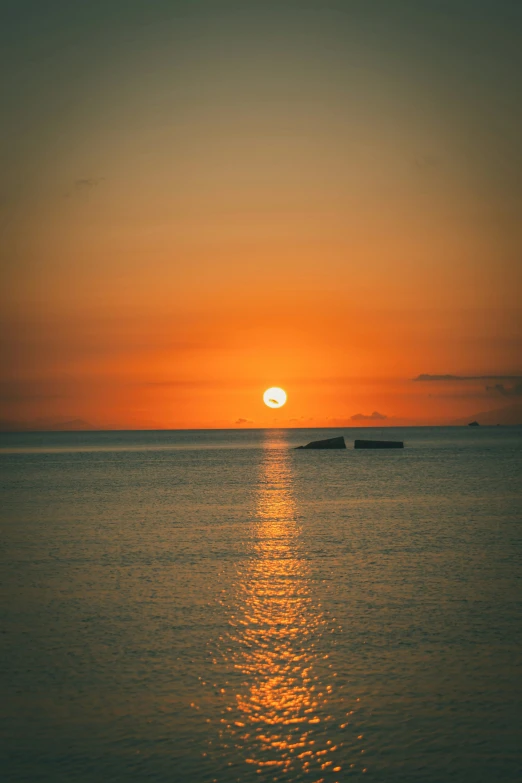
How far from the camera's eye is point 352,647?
746 inches

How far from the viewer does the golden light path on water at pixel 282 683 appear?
41.9 ft

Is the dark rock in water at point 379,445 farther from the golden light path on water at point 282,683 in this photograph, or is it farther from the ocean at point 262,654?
the golden light path on water at point 282,683

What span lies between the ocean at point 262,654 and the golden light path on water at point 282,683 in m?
0.05

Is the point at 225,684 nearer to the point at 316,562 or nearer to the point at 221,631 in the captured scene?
the point at 221,631

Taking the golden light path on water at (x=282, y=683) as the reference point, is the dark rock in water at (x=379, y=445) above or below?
above

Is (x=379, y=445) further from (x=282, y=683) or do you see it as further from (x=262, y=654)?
(x=282, y=683)

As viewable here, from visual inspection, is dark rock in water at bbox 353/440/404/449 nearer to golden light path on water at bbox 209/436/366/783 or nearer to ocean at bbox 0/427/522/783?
ocean at bbox 0/427/522/783

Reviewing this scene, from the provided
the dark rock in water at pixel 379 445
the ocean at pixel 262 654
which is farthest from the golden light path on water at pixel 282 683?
the dark rock in water at pixel 379 445

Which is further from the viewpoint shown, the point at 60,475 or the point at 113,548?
the point at 60,475

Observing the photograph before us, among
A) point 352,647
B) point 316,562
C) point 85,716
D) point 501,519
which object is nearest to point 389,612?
point 352,647

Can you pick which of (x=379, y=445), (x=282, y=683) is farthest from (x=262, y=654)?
(x=379, y=445)

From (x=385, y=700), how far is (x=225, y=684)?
3.56 meters

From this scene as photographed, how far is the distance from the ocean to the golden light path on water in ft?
0.17

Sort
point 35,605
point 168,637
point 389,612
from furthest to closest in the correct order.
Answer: point 35,605 < point 389,612 < point 168,637
